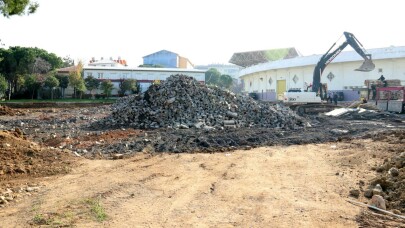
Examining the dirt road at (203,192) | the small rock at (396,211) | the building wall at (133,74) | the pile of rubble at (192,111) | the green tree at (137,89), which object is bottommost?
the dirt road at (203,192)

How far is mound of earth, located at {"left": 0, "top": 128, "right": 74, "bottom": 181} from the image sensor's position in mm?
8398

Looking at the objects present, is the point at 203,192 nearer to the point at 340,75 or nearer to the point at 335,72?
the point at 340,75

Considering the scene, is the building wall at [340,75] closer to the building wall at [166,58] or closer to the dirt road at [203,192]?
the dirt road at [203,192]

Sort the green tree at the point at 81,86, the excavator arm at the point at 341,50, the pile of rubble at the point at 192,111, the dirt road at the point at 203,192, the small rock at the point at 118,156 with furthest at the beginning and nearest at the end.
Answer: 1. the green tree at the point at 81,86
2. the excavator arm at the point at 341,50
3. the pile of rubble at the point at 192,111
4. the small rock at the point at 118,156
5. the dirt road at the point at 203,192

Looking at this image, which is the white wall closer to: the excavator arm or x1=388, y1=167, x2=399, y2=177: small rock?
the excavator arm

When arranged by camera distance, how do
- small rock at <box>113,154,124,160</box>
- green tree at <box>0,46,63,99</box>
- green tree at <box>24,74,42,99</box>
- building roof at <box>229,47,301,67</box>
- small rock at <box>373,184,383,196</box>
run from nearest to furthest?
small rock at <box>373,184,383,196</box>, small rock at <box>113,154,124,160</box>, green tree at <box>24,74,42,99</box>, green tree at <box>0,46,63,99</box>, building roof at <box>229,47,301,67</box>

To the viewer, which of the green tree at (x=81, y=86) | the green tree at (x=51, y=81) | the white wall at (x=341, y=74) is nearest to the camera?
the white wall at (x=341, y=74)

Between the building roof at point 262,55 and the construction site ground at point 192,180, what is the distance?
60247 mm

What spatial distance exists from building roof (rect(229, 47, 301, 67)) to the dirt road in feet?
210

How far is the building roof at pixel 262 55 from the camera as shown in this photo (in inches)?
2896

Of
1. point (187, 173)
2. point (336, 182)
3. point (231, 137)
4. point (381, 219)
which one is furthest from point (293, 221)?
point (231, 137)

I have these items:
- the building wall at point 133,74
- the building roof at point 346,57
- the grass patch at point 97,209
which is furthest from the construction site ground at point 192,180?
the building wall at point 133,74

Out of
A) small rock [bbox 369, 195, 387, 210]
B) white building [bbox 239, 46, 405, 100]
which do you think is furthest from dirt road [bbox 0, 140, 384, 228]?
white building [bbox 239, 46, 405, 100]

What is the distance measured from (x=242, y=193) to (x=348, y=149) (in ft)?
20.6
